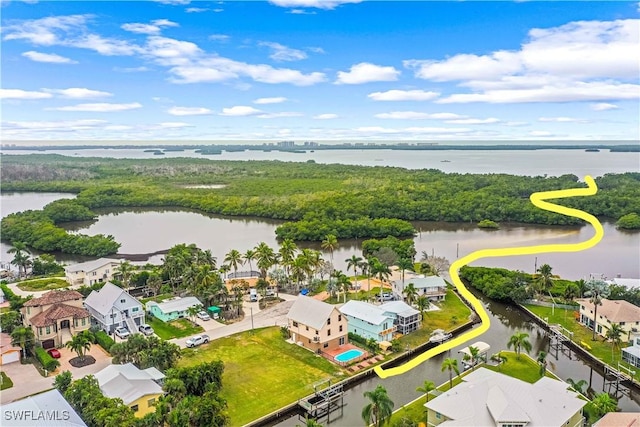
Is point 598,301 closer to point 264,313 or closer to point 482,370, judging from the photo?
point 482,370

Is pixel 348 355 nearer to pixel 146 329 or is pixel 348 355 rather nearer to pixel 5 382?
pixel 146 329

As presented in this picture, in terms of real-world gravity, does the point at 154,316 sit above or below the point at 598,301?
below

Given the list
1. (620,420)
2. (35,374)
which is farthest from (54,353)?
(620,420)

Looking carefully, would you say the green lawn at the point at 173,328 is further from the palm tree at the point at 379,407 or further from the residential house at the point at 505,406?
the residential house at the point at 505,406

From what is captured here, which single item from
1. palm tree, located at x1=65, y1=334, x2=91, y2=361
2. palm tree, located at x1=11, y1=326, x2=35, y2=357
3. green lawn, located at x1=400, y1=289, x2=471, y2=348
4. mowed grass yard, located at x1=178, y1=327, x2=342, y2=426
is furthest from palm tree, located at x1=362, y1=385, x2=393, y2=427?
palm tree, located at x1=11, y1=326, x2=35, y2=357

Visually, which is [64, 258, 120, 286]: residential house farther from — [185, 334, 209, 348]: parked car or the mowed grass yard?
the mowed grass yard

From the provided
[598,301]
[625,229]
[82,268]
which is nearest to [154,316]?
[82,268]
